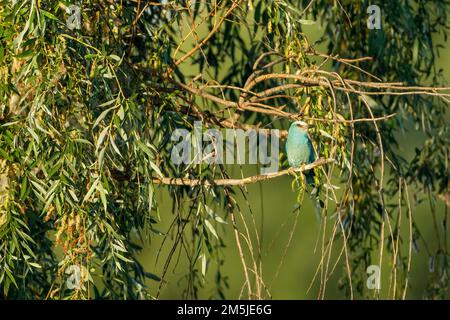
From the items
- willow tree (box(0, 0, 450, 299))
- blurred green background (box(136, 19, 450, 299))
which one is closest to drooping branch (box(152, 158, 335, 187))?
willow tree (box(0, 0, 450, 299))

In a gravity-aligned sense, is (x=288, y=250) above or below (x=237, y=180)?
below

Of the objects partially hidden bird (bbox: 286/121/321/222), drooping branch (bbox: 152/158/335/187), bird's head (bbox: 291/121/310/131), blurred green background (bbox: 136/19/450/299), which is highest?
bird's head (bbox: 291/121/310/131)

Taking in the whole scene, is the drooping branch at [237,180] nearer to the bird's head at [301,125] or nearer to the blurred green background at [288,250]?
the bird's head at [301,125]

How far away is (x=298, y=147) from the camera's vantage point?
3.59 meters

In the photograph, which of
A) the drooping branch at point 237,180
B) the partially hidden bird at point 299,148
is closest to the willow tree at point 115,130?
the drooping branch at point 237,180

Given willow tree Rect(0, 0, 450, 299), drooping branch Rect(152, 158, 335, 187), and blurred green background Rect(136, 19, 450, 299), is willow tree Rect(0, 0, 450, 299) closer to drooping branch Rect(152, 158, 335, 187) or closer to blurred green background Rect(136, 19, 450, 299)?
drooping branch Rect(152, 158, 335, 187)

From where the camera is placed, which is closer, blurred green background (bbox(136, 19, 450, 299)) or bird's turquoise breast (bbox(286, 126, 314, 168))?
bird's turquoise breast (bbox(286, 126, 314, 168))

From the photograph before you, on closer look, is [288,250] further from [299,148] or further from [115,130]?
[115,130]

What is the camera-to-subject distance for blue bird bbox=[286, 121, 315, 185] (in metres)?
3.54

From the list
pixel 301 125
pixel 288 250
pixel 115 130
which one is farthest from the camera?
pixel 288 250

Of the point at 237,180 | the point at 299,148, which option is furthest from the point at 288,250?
the point at 237,180

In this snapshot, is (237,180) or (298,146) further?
(298,146)

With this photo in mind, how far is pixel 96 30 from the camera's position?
10.6 feet
